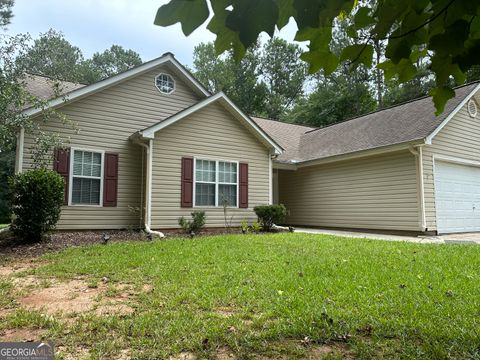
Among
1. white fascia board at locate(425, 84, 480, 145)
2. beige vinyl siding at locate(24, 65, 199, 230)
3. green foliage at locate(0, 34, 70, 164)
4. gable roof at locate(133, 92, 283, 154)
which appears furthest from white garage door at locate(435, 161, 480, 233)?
green foliage at locate(0, 34, 70, 164)

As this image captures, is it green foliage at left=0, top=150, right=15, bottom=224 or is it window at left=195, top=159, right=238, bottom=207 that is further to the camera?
green foliage at left=0, top=150, right=15, bottom=224

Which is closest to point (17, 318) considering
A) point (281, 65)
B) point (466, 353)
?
point (466, 353)

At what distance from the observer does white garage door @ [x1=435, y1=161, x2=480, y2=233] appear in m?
10.5

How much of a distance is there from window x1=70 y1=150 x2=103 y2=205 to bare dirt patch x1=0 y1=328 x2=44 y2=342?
694 cm

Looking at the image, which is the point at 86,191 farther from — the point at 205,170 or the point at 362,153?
the point at 362,153

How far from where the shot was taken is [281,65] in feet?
116

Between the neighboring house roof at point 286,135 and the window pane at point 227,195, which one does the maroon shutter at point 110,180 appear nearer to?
the window pane at point 227,195

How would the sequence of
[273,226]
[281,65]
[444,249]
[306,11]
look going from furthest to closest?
1. [281,65]
2. [273,226]
3. [444,249]
4. [306,11]

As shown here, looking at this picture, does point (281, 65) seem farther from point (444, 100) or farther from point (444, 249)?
point (444, 100)

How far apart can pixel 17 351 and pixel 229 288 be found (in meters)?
2.18

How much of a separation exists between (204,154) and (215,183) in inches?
38.0

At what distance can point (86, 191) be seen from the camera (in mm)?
9414

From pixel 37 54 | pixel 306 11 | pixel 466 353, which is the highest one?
pixel 37 54

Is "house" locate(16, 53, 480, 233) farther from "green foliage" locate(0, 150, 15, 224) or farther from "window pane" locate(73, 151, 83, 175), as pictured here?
"green foliage" locate(0, 150, 15, 224)
